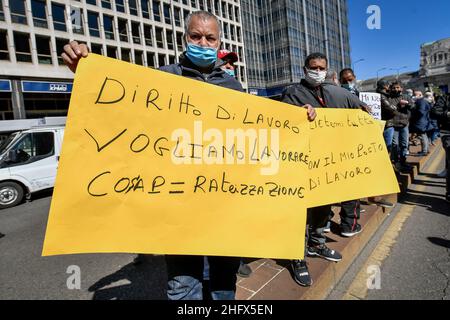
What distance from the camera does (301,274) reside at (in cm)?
230

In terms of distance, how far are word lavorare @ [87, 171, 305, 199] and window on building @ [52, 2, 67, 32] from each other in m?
29.8

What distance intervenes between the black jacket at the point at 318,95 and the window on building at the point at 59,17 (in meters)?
29.3

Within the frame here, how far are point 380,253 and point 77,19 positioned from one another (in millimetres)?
30734

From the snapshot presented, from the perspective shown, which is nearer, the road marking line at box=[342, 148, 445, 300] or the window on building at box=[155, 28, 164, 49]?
the road marking line at box=[342, 148, 445, 300]

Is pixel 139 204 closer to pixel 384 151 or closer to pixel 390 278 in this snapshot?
pixel 384 151

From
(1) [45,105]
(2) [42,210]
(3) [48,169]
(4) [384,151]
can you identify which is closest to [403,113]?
(4) [384,151]

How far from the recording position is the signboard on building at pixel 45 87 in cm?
2288

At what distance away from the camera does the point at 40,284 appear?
9.43 feet

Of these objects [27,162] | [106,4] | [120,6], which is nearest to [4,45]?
[106,4]

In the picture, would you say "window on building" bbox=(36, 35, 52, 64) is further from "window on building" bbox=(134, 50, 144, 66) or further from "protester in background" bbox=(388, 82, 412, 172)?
"protester in background" bbox=(388, 82, 412, 172)

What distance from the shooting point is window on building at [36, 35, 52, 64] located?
23781mm

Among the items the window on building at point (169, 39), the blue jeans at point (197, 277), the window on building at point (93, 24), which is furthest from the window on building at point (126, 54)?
the blue jeans at point (197, 277)

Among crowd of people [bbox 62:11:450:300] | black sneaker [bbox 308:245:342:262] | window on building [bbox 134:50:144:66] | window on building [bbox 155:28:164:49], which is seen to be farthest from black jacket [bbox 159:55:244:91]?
window on building [bbox 155:28:164:49]

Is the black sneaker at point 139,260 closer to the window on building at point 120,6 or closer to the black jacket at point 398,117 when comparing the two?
the black jacket at point 398,117
